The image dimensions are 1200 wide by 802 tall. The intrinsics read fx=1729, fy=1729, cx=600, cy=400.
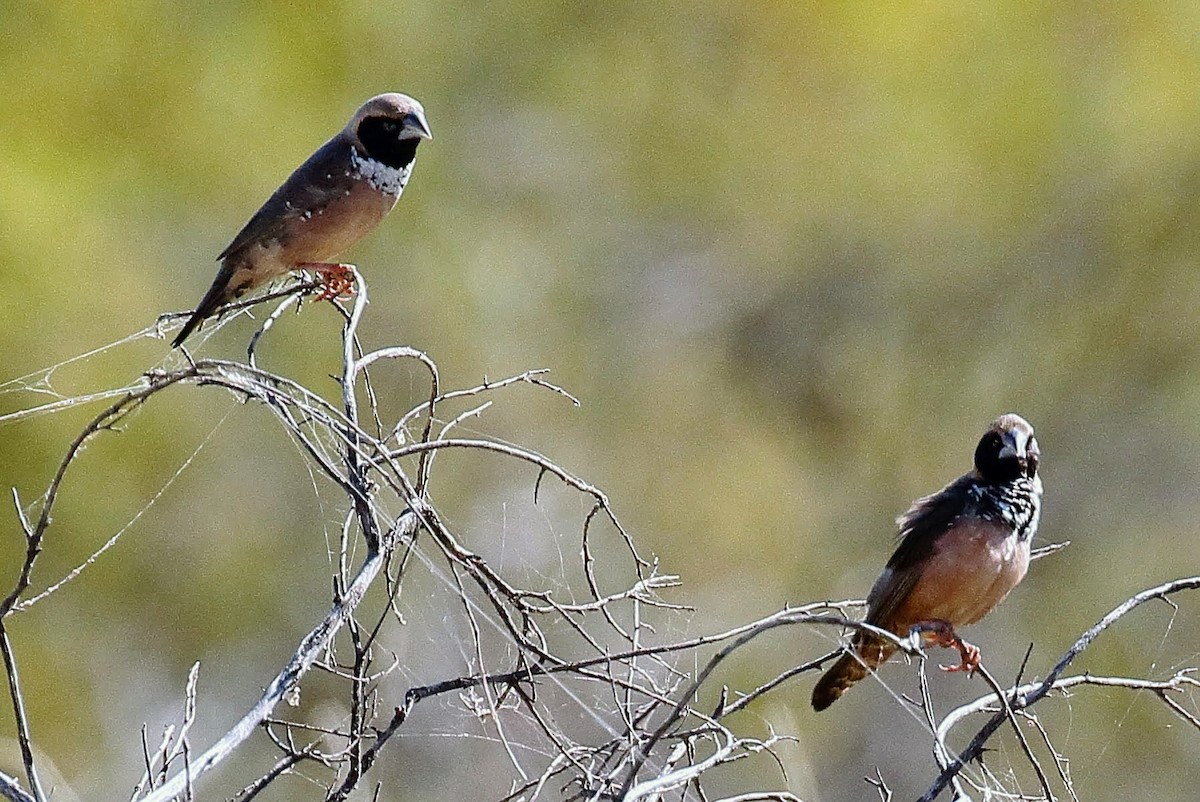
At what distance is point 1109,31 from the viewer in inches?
387

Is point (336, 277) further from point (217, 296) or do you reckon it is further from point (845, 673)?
point (845, 673)

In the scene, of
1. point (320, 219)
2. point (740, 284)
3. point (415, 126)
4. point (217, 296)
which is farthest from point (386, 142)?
point (740, 284)

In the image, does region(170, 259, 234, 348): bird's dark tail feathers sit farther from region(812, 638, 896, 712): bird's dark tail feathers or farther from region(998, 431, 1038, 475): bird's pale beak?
region(998, 431, 1038, 475): bird's pale beak

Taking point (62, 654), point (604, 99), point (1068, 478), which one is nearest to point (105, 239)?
point (62, 654)

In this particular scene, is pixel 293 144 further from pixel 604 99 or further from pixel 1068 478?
pixel 1068 478

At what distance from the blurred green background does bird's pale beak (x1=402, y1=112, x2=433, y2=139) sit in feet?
12.7

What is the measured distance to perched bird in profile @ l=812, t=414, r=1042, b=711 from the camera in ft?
12.6

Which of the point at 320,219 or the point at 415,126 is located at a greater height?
the point at 415,126

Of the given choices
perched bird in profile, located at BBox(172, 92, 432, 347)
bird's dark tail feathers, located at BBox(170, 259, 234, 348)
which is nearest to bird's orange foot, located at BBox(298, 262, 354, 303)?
perched bird in profile, located at BBox(172, 92, 432, 347)

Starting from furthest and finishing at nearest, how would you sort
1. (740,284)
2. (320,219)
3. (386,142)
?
(740,284) < (386,142) < (320,219)

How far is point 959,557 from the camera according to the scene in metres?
3.84

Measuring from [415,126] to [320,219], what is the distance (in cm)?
41

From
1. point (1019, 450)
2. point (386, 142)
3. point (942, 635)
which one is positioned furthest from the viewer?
point (386, 142)

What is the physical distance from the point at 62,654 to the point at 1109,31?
658cm
